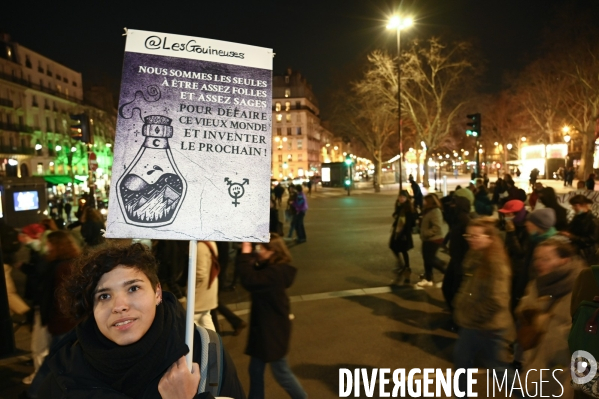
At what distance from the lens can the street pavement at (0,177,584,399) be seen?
16.7 ft

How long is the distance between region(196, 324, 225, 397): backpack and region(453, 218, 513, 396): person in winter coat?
2684 millimetres

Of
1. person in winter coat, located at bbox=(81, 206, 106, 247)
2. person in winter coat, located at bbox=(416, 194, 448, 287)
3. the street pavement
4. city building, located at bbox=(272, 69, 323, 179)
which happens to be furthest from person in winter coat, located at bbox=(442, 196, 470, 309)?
city building, located at bbox=(272, 69, 323, 179)

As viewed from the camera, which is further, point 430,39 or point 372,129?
point 372,129

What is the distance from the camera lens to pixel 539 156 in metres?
50.3

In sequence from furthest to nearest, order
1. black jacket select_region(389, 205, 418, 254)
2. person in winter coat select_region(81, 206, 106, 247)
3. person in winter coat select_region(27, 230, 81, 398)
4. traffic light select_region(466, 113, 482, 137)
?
traffic light select_region(466, 113, 482, 137), black jacket select_region(389, 205, 418, 254), person in winter coat select_region(81, 206, 106, 247), person in winter coat select_region(27, 230, 81, 398)

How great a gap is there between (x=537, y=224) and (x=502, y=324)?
1.99m

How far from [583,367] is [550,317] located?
3.97 ft

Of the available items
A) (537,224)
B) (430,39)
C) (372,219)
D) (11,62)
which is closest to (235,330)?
(537,224)

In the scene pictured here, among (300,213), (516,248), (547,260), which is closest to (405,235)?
(516,248)

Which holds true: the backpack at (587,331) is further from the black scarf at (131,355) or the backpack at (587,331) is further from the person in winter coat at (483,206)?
the person in winter coat at (483,206)

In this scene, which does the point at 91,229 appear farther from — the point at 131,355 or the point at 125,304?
the point at 131,355

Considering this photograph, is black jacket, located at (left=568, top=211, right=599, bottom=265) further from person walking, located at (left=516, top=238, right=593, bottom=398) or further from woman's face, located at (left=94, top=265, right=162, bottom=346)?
woman's face, located at (left=94, top=265, right=162, bottom=346)

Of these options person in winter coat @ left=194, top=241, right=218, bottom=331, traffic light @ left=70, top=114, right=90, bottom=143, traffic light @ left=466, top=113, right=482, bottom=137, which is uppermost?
traffic light @ left=466, top=113, right=482, bottom=137

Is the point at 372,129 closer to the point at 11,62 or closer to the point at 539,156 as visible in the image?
the point at 539,156
